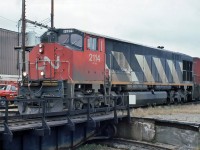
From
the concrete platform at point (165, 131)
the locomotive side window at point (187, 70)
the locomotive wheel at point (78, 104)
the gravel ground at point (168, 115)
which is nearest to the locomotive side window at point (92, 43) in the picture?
the locomotive wheel at point (78, 104)

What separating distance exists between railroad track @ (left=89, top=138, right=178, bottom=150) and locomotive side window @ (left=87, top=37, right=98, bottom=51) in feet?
14.0

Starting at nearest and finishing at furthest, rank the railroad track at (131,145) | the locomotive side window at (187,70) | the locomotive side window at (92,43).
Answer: the railroad track at (131,145) < the locomotive side window at (92,43) < the locomotive side window at (187,70)

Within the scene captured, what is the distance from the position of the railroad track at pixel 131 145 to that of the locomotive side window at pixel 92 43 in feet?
14.0

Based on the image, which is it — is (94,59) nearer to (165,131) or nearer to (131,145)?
(131,145)

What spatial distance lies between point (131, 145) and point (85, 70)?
3.93 metres

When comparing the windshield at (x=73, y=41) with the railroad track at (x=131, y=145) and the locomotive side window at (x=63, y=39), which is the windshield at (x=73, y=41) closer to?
the locomotive side window at (x=63, y=39)

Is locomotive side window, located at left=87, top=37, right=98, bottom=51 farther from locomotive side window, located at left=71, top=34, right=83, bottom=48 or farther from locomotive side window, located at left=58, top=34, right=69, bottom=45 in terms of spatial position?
locomotive side window, located at left=58, top=34, right=69, bottom=45

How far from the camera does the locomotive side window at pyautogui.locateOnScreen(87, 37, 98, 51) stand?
14.6m

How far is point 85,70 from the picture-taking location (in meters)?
14.3

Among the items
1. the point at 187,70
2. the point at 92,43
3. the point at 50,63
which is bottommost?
the point at 50,63

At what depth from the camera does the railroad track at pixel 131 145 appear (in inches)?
466

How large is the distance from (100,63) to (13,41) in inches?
1305

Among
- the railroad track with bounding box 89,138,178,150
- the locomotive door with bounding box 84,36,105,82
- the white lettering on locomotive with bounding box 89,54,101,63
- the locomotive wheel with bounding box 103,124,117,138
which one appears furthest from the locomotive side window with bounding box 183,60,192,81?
the railroad track with bounding box 89,138,178,150

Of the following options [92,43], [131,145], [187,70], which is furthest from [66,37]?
[187,70]
